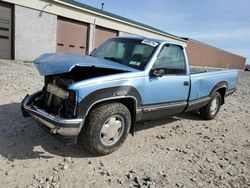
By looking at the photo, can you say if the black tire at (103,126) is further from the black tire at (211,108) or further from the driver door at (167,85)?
the black tire at (211,108)

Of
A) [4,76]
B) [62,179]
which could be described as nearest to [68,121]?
[62,179]

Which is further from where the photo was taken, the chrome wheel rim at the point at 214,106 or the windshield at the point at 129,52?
the chrome wheel rim at the point at 214,106

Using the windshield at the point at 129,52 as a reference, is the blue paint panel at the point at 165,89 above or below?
below

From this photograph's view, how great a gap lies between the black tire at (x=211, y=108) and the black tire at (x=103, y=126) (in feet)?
10.3

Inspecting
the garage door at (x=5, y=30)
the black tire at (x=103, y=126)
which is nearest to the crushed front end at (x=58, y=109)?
the black tire at (x=103, y=126)

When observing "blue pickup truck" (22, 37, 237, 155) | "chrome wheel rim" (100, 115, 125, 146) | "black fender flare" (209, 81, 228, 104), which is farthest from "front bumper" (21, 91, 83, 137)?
"black fender flare" (209, 81, 228, 104)

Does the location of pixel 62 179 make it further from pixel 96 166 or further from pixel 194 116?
pixel 194 116

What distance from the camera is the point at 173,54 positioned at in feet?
17.4

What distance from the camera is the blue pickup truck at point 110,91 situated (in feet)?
12.0

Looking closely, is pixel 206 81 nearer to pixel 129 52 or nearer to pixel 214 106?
pixel 214 106

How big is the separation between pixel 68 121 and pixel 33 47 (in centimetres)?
1343

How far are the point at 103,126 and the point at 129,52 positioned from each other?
5.60 feet

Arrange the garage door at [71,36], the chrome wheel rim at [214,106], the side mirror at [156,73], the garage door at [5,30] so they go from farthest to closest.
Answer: the garage door at [71,36], the garage door at [5,30], the chrome wheel rim at [214,106], the side mirror at [156,73]

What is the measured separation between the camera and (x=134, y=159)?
13.5 feet
